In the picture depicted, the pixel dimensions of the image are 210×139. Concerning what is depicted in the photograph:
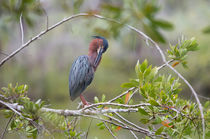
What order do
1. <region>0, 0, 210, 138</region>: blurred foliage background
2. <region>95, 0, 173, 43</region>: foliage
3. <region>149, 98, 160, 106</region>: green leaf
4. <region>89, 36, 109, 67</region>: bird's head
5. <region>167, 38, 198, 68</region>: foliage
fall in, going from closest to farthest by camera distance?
<region>149, 98, 160, 106</region>: green leaf < <region>167, 38, 198, 68</region>: foliage < <region>89, 36, 109, 67</region>: bird's head < <region>95, 0, 173, 43</region>: foliage < <region>0, 0, 210, 138</region>: blurred foliage background

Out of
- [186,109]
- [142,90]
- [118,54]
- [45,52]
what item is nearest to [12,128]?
[142,90]

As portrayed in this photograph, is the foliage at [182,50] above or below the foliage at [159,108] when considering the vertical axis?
above

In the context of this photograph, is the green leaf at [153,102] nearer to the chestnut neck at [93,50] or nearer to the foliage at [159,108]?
the foliage at [159,108]

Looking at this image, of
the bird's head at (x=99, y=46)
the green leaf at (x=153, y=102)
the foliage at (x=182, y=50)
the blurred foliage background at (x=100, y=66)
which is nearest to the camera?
the green leaf at (x=153, y=102)

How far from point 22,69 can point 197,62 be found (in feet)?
9.27

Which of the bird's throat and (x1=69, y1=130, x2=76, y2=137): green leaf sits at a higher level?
the bird's throat

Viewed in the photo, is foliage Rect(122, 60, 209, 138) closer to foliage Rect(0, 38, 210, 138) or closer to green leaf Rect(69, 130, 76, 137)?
foliage Rect(0, 38, 210, 138)

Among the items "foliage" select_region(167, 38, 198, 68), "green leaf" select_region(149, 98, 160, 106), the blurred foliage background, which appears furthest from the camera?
the blurred foliage background

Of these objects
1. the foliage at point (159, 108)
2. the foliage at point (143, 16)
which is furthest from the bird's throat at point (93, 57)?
the foliage at point (159, 108)

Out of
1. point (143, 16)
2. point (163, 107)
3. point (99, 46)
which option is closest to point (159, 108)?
point (163, 107)

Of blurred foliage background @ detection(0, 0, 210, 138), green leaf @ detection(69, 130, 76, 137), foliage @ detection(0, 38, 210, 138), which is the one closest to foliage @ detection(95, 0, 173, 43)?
foliage @ detection(0, 38, 210, 138)

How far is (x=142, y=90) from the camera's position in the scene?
80 centimetres

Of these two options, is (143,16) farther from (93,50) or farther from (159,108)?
(159,108)

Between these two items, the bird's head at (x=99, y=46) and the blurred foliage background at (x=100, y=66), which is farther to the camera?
the blurred foliage background at (x=100, y=66)
